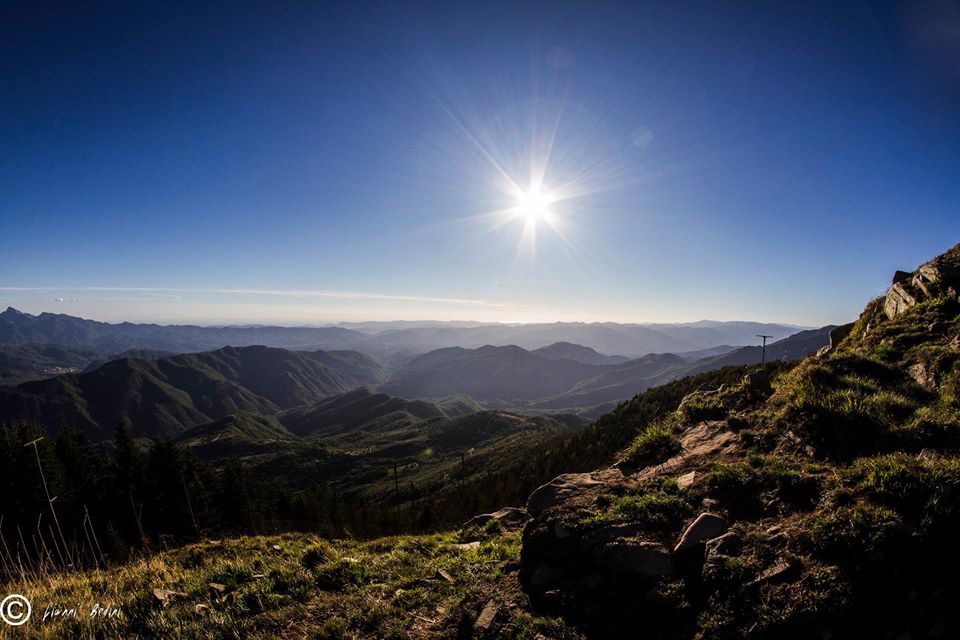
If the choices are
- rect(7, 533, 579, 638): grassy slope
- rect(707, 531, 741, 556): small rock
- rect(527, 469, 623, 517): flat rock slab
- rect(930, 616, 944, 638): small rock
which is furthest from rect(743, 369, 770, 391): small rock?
rect(7, 533, 579, 638): grassy slope

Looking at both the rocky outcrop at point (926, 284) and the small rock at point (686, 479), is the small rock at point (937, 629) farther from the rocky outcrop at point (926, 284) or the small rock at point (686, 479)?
the rocky outcrop at point (926, 284)

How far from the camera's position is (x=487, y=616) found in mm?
7941

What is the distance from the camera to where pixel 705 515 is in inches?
317

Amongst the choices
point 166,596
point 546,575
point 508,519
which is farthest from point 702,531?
point 166,596

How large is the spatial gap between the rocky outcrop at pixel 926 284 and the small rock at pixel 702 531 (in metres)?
16.0

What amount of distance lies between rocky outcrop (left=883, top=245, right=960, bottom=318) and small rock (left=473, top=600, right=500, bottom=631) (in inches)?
813

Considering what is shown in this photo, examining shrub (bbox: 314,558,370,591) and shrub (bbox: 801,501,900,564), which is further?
shrub (bbox: 314,558,370,591)

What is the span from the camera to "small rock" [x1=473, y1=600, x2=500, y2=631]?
7668 millimetres

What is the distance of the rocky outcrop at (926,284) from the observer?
1584 cm

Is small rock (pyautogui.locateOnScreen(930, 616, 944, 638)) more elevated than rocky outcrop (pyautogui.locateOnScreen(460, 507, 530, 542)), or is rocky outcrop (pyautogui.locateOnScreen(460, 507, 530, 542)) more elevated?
small rock (pyautogui.locateOnScreen(930, 616, 944, 638))

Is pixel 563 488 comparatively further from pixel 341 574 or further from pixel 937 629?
pixel 937 629

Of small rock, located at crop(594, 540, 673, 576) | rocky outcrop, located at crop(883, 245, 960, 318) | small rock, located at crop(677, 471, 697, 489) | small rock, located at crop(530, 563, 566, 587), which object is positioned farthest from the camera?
rocky outcrop, located at crop(883, 245, 960, 318)

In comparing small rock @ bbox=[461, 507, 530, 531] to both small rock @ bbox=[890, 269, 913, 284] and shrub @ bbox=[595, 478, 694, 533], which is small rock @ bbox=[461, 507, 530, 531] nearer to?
shrub @ bbox=[595, 478, 694, 533]

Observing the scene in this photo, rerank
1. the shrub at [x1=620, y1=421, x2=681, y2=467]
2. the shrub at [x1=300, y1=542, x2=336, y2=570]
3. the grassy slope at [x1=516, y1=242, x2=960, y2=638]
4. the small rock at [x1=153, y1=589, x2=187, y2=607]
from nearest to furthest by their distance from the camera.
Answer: the grassy slope at [x1=516, y1=242, x2=960, y2=638] < the small rock at [x1=153, y1=589, x2=187, y2=607] < the shrub at [x1=300, y1=542, x2=336, y2=570] < the shrub at [x1=620, y1=421, x2=681, y2=467]
